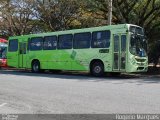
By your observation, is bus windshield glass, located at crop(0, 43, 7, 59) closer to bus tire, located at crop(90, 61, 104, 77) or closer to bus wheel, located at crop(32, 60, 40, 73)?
bus wheel, located at crop(32, 60, 40, 73)

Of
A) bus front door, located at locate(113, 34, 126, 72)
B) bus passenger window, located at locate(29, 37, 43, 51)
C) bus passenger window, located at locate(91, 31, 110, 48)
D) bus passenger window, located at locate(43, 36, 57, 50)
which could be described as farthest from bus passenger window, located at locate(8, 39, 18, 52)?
bus front door, located at locate(113, 34, 126, 72)

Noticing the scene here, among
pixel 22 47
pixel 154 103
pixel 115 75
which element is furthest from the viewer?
pixel 22 47

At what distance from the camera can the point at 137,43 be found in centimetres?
2205

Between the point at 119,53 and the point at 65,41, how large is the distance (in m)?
5.07

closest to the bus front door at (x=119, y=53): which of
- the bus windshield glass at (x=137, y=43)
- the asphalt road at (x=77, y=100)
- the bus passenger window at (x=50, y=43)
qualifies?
the bus windshield glass at (x=137, y=43)

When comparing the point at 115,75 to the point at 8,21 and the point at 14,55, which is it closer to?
the point at 14,55

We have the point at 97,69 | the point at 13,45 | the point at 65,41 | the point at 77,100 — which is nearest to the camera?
the point at 77,100

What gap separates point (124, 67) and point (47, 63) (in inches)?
294

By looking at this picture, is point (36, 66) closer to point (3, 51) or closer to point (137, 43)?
point (137, 43)

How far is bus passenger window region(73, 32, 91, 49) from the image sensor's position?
23.6 m

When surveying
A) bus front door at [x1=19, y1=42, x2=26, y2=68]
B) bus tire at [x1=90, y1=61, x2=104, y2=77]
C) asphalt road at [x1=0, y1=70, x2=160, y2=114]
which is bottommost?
asphalt road at [x1=0, y1=70, x2=160, y2=114]

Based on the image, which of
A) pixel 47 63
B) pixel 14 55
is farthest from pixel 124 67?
pixel 14 55

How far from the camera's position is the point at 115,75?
79.9 feet

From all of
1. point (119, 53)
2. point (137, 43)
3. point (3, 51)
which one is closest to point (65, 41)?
point (119, 53)
